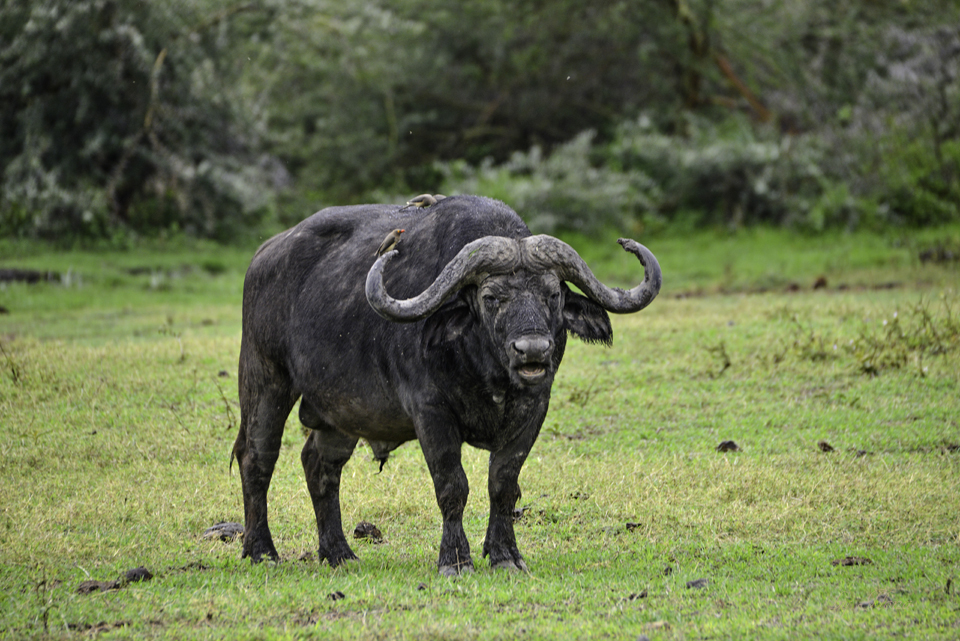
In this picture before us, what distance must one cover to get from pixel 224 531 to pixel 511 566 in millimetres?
1951

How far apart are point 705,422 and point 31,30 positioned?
12.5 m

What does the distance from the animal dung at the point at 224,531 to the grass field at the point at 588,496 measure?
0.09 meters

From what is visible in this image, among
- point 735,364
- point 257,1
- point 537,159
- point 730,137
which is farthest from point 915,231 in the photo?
point 257,1

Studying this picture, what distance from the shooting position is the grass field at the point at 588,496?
4664mm

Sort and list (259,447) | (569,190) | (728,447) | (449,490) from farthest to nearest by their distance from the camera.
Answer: (569,190)
(728,447)
(259,447)
(449,490)

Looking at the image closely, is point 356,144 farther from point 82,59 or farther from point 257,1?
point 82,59

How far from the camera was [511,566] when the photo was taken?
5.34m

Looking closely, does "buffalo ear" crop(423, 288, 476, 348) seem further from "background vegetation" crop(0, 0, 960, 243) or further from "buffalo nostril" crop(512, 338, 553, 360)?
"background vegetation" crop(0, 0, 960, 243)

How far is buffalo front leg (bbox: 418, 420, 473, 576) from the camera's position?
5.29m

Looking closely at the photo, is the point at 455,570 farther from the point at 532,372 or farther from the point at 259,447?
the point at 259,447

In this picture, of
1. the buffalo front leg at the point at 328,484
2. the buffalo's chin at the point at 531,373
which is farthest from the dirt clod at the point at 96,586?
the buffalo's chin at the point at 531,373

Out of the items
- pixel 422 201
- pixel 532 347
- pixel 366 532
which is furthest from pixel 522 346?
pixel 366 532

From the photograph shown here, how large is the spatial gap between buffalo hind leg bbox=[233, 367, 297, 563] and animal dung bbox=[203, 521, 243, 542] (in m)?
0.26

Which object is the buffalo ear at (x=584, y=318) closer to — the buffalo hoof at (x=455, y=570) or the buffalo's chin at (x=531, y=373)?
the buffalo's chin at (x=531, y=373)
